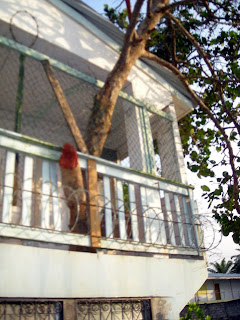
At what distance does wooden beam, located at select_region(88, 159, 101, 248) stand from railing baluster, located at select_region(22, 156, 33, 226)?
52cm

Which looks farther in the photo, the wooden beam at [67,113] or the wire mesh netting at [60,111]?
the wire mesh netting at [60,111]

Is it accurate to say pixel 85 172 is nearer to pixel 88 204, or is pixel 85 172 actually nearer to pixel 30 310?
pixel 88 204

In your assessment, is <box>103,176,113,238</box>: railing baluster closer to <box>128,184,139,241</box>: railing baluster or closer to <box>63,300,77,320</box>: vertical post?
<box>128,184,139,241</box>: railing baluster

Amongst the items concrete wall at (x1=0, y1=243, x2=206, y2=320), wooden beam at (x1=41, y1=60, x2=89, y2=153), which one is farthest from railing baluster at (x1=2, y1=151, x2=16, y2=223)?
wooden beam at (x1=41, y1=60, x2=89, y2=153)

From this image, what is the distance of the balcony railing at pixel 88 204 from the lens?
2799 millimetres

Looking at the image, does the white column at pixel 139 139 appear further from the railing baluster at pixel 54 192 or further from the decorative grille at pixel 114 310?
the decorative grille at pixel 114 310

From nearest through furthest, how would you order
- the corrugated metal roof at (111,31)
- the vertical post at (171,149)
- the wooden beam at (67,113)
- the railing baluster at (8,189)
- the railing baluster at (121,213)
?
1. the railing baluster at (8,189)
2. the railing baluster at (121,213)
3. the wooden beam at (67,113)
4. the corrugated metal roof at (111,31)
5. the vertical post at (171,149)

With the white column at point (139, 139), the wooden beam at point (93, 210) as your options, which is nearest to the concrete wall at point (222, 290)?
the white column at point (139, 139)

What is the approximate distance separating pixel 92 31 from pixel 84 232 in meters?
2.84

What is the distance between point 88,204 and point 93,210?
84 millimetres

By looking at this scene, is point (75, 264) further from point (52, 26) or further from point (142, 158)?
point (52, 26)

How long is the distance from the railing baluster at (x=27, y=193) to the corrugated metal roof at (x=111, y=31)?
2.49 m

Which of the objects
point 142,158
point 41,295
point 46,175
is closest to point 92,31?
point 142,158

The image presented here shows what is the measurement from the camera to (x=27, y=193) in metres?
2.90
